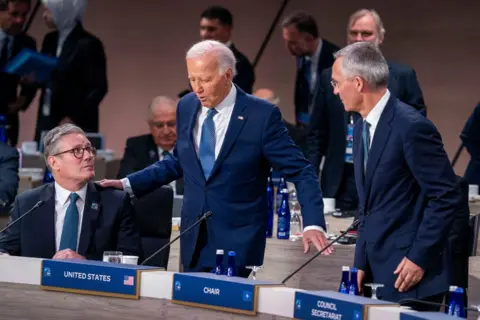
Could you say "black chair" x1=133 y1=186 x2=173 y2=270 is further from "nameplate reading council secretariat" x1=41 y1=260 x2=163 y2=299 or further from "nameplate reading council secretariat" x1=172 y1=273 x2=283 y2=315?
"nameplate reading council secretariat" x1=172 y1=273 x2=283 y2=315

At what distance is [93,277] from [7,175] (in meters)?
2.37

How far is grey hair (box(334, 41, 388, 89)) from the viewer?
3.44 metres

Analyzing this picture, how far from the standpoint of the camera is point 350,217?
5.46 m

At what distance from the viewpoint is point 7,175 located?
556 centimetres

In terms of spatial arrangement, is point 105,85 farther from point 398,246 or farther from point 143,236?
point 398,246

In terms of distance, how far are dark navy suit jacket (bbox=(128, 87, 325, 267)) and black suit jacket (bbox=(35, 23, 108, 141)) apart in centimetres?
374

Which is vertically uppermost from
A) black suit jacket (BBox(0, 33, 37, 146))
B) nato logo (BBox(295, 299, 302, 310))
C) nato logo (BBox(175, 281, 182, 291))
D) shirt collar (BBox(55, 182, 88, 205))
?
black suit jacket (BBox(0, 33, 37, 146))

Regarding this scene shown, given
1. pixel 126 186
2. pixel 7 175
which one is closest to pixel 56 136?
pixel 126 186

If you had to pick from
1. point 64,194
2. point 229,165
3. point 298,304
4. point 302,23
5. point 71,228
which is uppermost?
point 302,23

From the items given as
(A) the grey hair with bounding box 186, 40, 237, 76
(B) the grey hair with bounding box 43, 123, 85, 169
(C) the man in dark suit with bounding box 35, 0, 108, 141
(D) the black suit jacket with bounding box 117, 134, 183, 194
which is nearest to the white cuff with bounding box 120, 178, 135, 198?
(B) the grey hair with bounding box 43, 123, 85, 169

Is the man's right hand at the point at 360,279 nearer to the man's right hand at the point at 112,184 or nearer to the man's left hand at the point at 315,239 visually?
the man's left hand at the point at 315,239

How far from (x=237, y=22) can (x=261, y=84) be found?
57cm

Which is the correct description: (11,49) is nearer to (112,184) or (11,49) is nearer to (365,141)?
(112,184)

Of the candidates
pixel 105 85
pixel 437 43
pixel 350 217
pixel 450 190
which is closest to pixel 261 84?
pixel 437 43
